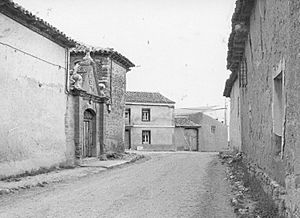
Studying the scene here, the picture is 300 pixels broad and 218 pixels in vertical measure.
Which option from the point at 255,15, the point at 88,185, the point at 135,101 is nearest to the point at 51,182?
the point at 88,185

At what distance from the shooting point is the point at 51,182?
10758 millimetres

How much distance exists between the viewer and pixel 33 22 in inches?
492

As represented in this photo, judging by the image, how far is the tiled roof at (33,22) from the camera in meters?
11.0

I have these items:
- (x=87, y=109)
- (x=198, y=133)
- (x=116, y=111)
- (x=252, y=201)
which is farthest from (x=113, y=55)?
(x=198, y=133)

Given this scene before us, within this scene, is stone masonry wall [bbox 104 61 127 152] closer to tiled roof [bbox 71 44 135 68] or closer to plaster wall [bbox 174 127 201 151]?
tiled roof [bbox 71 44 135 68]

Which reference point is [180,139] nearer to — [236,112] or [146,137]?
[146,137]

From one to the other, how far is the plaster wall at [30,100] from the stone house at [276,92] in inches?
235

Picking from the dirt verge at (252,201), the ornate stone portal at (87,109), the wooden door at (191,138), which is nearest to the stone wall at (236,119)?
the dirt verge at (252,201)

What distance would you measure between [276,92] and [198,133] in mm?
39556

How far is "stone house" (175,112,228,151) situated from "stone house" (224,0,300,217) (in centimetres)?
3412

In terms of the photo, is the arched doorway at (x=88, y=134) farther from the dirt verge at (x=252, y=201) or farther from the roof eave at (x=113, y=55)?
the dirt verge at (x=252, y=201)

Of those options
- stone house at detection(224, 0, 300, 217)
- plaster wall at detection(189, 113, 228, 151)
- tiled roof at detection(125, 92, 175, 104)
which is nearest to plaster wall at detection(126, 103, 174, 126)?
tiled roof at detection(125, 92, 175, 104)

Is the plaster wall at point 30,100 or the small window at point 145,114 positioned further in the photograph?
the small window at point 145,114

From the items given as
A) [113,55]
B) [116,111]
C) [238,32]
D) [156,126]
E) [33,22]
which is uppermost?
[113,55]
